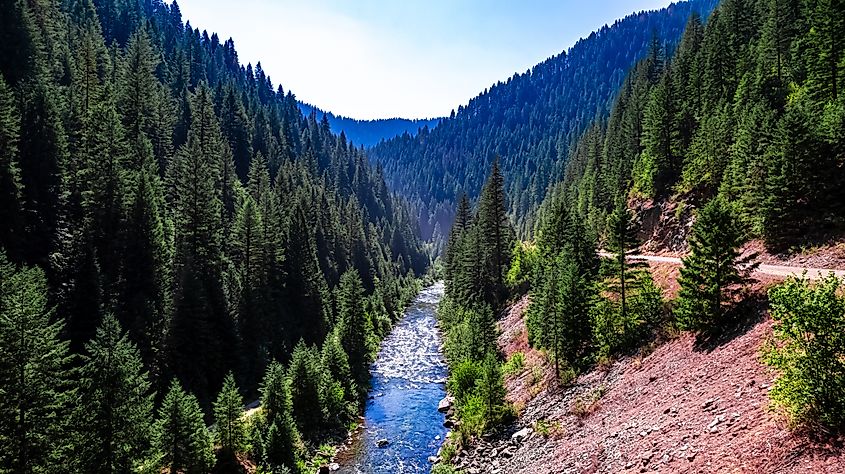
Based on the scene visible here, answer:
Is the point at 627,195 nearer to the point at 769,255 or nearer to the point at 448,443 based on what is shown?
the point at 769,255

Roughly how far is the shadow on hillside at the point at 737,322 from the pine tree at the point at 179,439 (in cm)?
2815

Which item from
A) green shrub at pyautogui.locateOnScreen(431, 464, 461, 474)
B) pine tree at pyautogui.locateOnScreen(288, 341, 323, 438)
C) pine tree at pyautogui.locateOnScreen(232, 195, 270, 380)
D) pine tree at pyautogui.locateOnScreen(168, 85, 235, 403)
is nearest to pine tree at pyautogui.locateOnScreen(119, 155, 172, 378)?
pine tree at pyautogui.locateOnScreen(168, 85, 235, 403)

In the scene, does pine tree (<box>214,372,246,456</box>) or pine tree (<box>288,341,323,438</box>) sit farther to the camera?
pine tree (<box>288,341,323,438</box>)

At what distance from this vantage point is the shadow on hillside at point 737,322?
2028 centimetres

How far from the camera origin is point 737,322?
69.2 feet

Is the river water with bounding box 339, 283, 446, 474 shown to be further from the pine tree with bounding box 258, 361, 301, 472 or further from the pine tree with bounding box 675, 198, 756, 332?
the pine tree with bounding box 675, 198, 756, 332

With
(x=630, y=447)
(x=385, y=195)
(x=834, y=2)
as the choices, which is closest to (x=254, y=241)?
(x=630, y=447)

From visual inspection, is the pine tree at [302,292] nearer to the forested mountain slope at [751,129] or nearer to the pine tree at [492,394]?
the pine tree at [492,394]

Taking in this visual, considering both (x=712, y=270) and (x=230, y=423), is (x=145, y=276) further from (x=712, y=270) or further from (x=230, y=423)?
(x=712, y=270)

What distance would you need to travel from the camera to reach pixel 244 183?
9919cm

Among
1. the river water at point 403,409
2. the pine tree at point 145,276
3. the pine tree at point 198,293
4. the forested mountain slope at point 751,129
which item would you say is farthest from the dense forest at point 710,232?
the pine tree at point 145,276

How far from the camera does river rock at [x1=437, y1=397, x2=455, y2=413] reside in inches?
1599

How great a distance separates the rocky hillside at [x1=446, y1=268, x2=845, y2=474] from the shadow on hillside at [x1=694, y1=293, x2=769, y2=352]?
0.44 feet

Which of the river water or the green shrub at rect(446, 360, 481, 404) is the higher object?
the green shrub at rect(446, 360, 481, 404)
